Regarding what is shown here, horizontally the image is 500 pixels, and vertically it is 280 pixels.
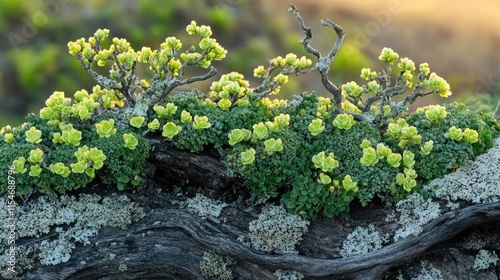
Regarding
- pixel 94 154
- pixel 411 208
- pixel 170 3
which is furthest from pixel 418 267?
pixel 170 3

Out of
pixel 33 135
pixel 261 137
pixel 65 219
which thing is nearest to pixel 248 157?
pixel 261 137

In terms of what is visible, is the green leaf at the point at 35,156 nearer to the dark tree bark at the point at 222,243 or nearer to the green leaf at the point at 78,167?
the green leaf at the point at 78,167

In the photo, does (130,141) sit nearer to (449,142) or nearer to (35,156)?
(35,156)

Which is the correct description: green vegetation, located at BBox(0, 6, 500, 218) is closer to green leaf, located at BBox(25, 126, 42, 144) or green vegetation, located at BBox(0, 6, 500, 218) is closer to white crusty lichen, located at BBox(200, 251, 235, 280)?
green leaf, located at BBox(25, 126, 42, 144)

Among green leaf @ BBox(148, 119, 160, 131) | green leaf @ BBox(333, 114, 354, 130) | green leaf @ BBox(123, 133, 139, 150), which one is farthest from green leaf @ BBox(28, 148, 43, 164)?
green leaf @ BBox(333, 114, 354, 130)

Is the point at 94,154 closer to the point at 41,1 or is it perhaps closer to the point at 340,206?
the point at 340,206

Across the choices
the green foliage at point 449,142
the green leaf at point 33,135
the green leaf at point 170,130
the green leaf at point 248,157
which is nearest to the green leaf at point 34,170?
the green leaf at point 33,135
